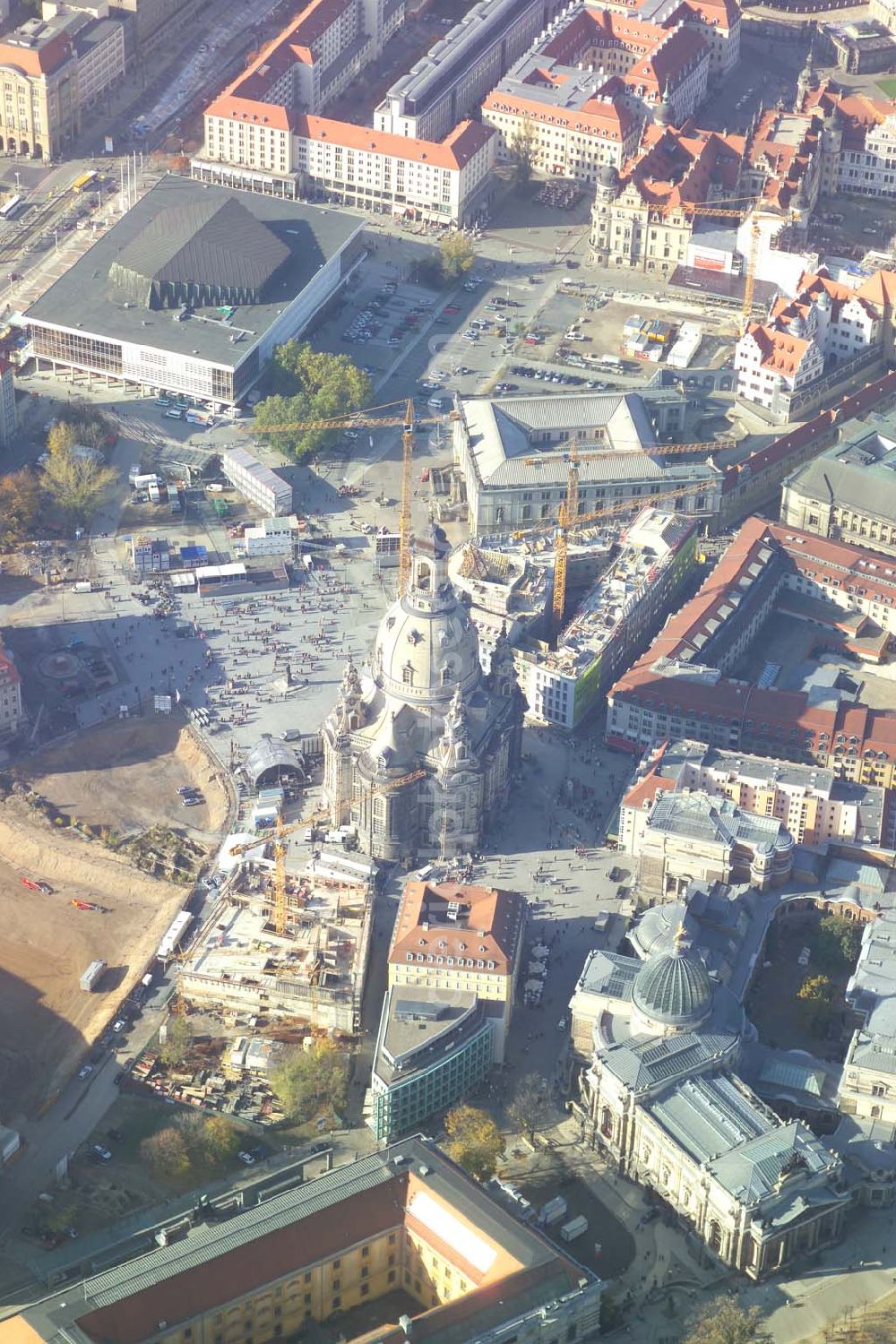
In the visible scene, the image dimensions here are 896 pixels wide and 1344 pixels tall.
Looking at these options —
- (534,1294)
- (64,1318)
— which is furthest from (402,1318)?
(64,1318)

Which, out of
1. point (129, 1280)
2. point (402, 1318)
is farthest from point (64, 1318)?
point (402, 1318)

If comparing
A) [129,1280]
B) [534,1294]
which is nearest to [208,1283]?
[129,1280]

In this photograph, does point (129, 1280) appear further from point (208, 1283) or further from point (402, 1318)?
point (402, 1318)

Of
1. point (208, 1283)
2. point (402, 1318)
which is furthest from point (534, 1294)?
point (208, 1283)

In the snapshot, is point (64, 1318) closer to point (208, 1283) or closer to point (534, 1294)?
point (208, 1283)

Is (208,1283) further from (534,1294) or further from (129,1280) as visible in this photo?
(534,1294)
